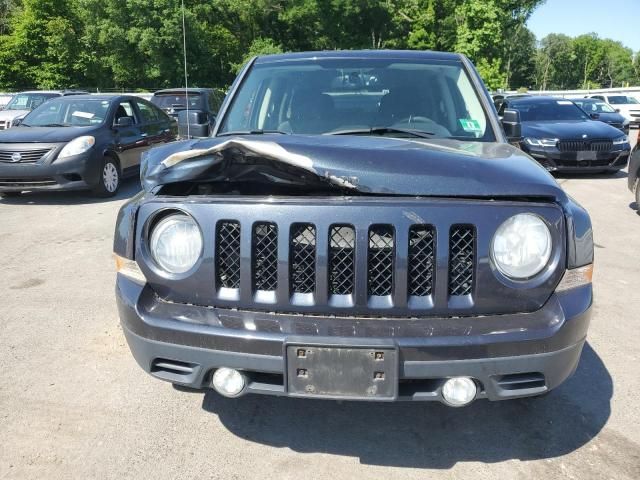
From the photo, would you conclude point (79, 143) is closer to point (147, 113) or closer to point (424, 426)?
point (147, 113)

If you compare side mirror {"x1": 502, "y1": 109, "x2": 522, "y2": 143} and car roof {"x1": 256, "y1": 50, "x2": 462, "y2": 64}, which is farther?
car roof {"x1": 256, "y1": 50, "x2": 462, "y2": 64}

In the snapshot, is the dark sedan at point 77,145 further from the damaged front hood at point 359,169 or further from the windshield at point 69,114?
the damaged front hood at point 359,169

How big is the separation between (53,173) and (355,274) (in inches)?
289

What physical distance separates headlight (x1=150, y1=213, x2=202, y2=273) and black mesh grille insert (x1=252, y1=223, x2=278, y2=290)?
0.24m

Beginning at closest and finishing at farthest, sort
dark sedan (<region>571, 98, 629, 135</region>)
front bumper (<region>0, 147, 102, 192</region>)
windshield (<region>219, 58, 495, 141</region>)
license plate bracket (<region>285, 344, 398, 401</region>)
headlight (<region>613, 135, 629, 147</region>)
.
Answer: license plate bracket (<region>285, 344, 398, 401</region>) → windshield (<region>219, 58, 495, 141</region>) → front bumper (<region>0, 147, 102, 192</region>) → headlight (<region>613, 135, 629, 147</region>) → dark sedan (<region>571, 98, 629, 135</region>)

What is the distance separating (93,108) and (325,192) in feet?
27.4

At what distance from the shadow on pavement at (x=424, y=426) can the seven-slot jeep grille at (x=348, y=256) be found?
2.91ft

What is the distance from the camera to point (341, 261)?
210 cm

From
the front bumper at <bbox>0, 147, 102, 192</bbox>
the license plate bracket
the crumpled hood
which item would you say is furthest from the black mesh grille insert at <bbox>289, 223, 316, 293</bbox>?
the crumpled hood

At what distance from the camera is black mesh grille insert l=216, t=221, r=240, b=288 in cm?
214

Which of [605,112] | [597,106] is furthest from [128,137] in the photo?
[597,106]

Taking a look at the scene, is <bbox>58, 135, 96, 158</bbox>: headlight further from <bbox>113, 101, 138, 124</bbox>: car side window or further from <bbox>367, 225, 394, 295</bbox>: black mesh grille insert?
<bbox>367, 225, 394, 295</bbox>: black mesh grille insert

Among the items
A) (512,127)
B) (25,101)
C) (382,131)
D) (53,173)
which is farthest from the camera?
(25,101)

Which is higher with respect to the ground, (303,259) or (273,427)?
(303,259)
